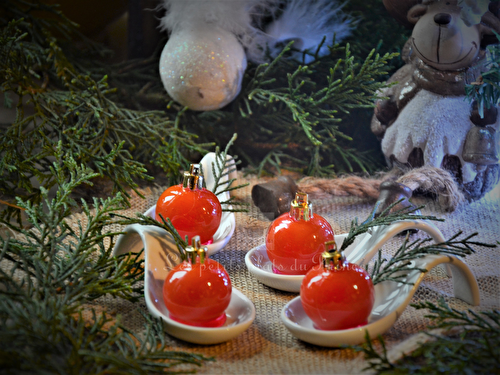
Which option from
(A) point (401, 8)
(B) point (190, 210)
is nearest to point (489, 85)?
(A) point (401, 8)

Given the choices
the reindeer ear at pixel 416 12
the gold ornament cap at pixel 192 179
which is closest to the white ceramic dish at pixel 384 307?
the gold ornament cap at pixel 192 179

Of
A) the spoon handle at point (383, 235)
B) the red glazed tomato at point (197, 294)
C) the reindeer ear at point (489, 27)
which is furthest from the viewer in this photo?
the reindeer ear at point (489, 27)

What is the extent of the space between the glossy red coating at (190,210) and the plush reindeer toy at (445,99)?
36 cm

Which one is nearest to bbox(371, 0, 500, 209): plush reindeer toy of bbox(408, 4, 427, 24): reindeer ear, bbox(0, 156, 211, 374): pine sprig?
bbox(408, 4, 427, 24): reindeer ear

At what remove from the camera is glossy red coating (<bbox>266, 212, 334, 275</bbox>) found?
27.3 inches

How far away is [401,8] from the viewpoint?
0.95 metres

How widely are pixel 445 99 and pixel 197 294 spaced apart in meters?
0.64

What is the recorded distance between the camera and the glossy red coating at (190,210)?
29.4 inches

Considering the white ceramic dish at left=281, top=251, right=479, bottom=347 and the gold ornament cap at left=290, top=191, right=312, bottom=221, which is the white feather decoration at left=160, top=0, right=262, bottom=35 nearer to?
the gold ornament cap at left=290, top=191, right=312, bottom=221

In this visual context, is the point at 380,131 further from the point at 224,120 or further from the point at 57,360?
the point at 57,360

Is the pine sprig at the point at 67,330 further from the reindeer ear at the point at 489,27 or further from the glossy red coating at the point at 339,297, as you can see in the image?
the reindeer ear at the point at 489,27

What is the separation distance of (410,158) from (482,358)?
1.94 feet

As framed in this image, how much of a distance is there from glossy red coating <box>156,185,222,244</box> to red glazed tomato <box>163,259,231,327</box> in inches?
6.6

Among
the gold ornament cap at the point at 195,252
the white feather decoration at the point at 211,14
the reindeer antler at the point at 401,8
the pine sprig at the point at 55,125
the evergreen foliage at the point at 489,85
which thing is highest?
the reindeer antler at the point at 401,8
